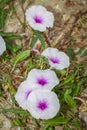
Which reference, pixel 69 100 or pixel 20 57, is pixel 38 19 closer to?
pixel 20 57

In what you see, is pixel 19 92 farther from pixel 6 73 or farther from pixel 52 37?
pixel 52 37

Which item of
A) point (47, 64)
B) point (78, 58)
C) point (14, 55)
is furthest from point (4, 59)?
point (78, 58)

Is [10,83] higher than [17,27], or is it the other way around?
[17,27]

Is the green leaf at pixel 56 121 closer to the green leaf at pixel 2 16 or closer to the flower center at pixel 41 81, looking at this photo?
the flower center at pixel 41 81

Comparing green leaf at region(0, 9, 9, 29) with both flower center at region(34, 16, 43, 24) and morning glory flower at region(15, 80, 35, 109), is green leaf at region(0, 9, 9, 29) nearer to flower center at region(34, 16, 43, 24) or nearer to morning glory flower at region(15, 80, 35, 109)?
flower center at region(34, 16, 43, 24)

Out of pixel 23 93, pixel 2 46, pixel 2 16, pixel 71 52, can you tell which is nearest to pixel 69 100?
pixel 23 93

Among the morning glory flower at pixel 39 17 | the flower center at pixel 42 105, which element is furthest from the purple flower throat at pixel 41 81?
the morning glory flower at pixel 39 17
